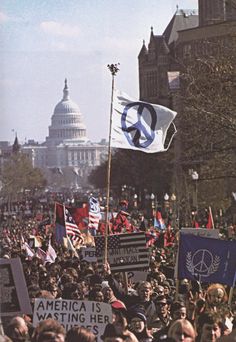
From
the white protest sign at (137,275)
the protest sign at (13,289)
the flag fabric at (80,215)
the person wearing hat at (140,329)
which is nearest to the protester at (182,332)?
the person wearing hat at (140,329)

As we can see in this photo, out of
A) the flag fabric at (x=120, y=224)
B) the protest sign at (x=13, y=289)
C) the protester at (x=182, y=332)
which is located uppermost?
the flag fabric at (x=120, y=224)

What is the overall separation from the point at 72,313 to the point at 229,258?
11.9ft

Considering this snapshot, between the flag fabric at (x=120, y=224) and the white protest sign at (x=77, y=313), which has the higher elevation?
the flag fabric at (x=120, y=224)

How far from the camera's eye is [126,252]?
18.8 m

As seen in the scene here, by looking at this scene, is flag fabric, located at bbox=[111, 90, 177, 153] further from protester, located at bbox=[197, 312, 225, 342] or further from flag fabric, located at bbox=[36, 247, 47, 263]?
protester, located at bbox=[197, 312, 225, 342]

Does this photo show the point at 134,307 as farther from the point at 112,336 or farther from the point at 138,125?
the point at 138,125

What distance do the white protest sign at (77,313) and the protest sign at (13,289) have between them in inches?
17.6

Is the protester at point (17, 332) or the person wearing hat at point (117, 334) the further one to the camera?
the protester at point (17, 332)

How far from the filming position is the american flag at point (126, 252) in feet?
60.0

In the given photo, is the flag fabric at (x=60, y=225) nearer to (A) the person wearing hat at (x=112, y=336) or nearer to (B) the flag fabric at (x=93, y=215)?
Result: (B) the flag fabric at (x=93, y=215)

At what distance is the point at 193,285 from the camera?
1695 cm

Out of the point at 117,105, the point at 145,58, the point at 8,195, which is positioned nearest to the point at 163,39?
the point at 145,58

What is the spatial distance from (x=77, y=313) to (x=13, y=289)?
802 mm

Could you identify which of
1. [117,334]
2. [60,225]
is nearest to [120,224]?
[60,225]
